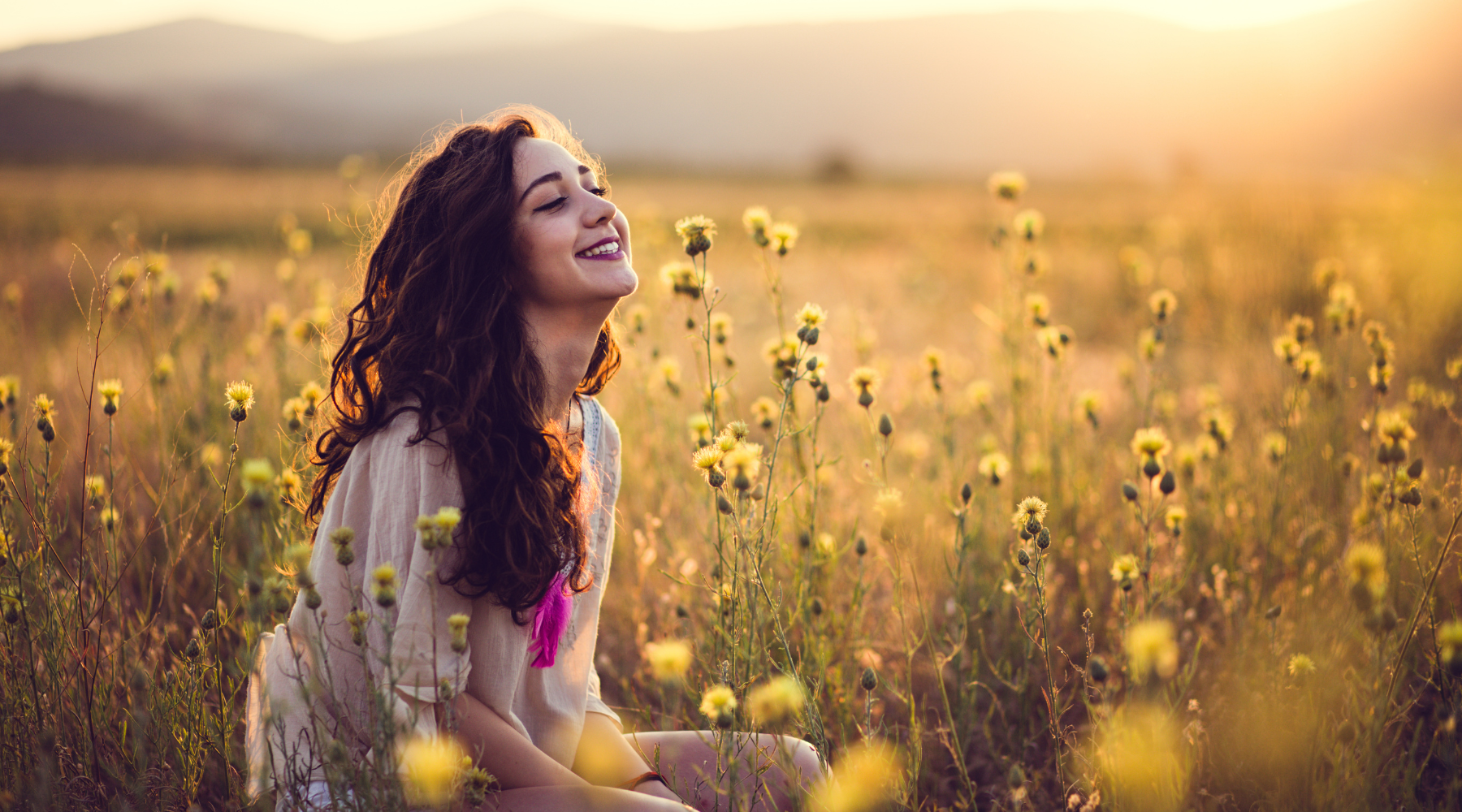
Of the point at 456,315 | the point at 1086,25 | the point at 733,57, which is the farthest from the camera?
the point at 733,57

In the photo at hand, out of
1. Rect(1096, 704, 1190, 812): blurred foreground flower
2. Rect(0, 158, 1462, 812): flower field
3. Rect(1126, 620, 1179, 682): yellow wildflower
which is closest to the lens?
Rect(1126, 620, 1179, 682): yellow wildflower

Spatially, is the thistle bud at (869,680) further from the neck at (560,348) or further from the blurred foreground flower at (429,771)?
the neck at (560,348)

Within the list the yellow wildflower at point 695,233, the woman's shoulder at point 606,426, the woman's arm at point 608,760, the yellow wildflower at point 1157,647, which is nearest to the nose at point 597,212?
the yellow wildflower at point 695,233

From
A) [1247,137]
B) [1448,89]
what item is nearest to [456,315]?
[1247,137]

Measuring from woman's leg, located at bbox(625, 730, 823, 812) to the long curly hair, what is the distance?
44 centimetres

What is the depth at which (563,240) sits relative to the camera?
1.63 meters

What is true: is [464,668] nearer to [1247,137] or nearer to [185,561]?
[185,561]

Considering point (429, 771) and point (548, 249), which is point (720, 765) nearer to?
point (429, 771)

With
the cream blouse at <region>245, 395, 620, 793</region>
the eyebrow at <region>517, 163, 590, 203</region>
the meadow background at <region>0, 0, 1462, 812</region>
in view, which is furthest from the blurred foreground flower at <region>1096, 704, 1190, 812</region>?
the eyebrow at <region>517, 163, 590, 203</region>

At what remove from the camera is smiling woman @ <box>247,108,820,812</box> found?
135cm

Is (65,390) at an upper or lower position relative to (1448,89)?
lower

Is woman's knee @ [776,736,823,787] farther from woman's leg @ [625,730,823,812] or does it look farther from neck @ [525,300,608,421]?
neck @ [525,300,608,421]

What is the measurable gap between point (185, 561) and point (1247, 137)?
6.06 m

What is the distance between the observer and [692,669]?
2.24m
